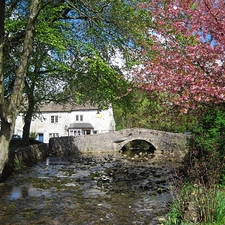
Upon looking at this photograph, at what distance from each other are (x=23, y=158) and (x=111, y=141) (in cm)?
1578

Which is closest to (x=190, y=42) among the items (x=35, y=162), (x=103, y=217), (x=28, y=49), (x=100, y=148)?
(x=28, y=49)

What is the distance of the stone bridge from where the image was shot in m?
28.7

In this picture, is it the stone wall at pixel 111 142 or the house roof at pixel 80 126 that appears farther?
the house roof at pixel 80 126

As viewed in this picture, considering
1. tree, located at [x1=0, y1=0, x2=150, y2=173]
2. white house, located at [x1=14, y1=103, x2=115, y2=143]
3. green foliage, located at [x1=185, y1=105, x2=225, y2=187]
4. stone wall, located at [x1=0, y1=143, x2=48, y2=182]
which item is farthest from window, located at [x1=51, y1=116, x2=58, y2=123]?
green foliage, located at [x1=185, y1=105, x2=225, y2=187]

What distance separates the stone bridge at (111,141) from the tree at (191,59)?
62.8 feet

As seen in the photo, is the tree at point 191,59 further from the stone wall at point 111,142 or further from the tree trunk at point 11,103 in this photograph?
the stone wall at point 111,142

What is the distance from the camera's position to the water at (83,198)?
8.09m

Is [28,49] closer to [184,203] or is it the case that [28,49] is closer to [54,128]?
[184,203]

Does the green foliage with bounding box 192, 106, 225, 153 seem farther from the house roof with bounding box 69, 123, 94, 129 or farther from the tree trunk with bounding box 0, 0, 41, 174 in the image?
the house roof with bounding box 69, 123, 94, 129

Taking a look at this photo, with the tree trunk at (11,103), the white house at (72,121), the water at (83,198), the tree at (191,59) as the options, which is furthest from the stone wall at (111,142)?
the tree at (191,59)

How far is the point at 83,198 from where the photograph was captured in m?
10.4

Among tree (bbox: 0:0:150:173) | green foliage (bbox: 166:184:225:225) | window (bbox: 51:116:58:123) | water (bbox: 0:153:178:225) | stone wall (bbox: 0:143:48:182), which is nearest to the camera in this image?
green foliage (bbox: 166:184:225:225)

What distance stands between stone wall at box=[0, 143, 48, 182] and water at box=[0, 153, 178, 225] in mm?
443

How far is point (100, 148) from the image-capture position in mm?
31969
